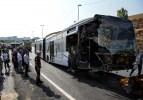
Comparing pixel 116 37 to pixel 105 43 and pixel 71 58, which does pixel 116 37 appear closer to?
pixel 105 43

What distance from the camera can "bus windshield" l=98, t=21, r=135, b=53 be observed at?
64.8 ft

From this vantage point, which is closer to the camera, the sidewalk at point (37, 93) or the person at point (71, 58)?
the sidewalk at point (37, 93)

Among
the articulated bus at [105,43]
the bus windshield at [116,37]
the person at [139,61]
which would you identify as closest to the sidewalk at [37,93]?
the articulated bus at [105,43]

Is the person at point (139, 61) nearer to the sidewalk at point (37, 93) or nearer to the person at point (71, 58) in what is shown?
the person at point (71, 58)

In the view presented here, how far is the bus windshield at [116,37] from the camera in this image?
1975 cm

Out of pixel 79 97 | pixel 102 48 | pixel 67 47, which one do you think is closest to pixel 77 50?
pixel 102 48

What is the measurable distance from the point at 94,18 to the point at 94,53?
6.67 feet

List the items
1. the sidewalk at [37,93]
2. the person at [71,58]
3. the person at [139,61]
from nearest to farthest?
the sidewalk at [37,93] < the person at [139,61] < the person at [71,58]

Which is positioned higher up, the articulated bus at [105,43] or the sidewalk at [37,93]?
the articulated bus at [105,43]

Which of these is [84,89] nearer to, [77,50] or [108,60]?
[108,60]

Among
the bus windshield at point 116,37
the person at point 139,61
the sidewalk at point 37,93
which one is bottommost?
the sidewalk at point 37,93

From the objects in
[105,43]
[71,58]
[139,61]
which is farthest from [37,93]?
[71,58]

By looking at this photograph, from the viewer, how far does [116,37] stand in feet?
65.1

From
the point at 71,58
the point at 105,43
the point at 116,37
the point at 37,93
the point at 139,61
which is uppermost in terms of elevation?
the point at 116,37
